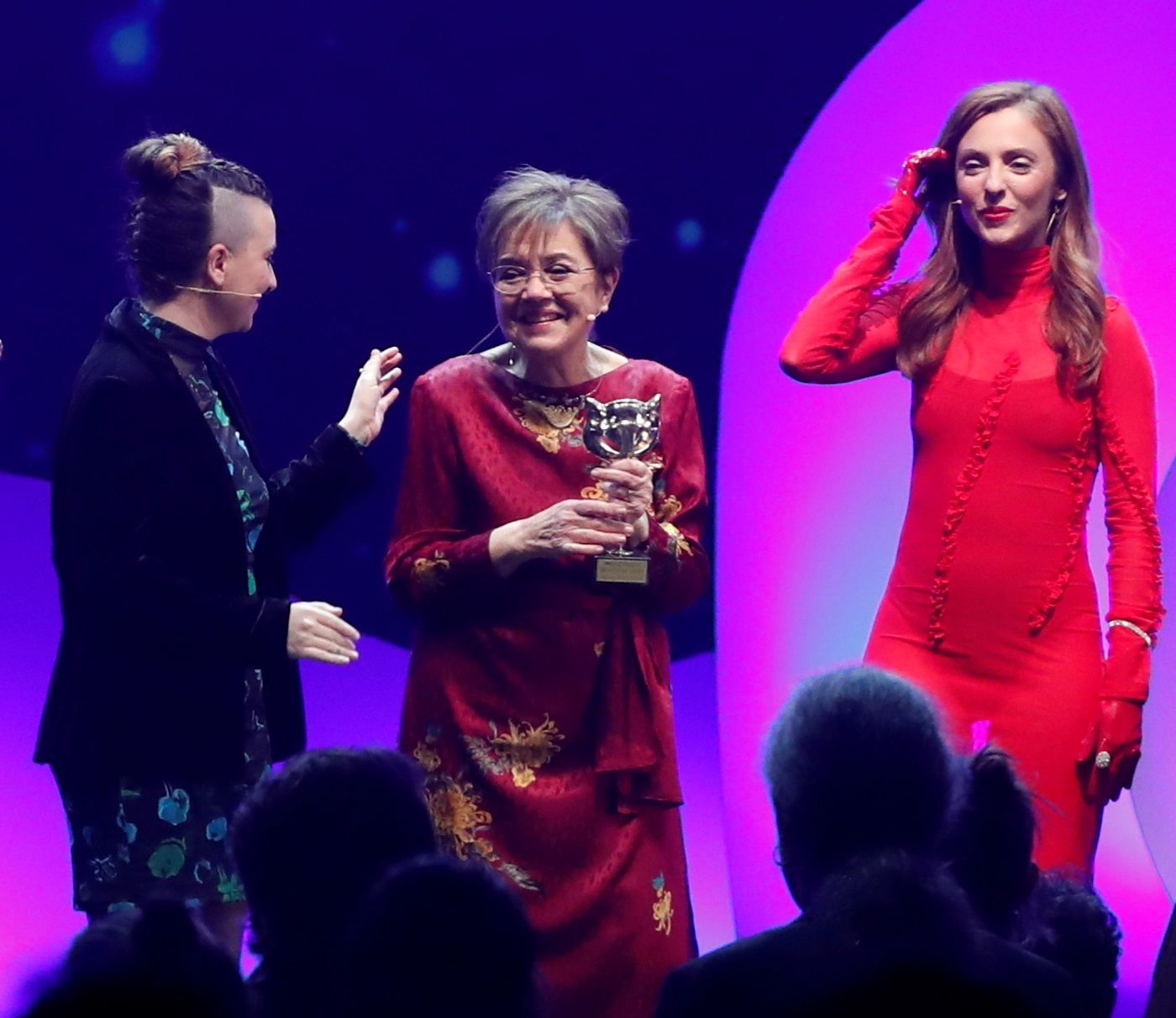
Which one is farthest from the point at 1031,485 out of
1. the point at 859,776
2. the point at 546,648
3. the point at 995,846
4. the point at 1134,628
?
the point at 859,776

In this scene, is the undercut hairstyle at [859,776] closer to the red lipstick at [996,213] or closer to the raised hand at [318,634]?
the raised hand at [318,634]

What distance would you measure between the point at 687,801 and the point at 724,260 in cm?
138

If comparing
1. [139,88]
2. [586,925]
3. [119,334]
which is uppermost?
[139,88]

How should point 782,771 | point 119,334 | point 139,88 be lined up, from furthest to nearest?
point 139,88
point 119,334
point 782,771

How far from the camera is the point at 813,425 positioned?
4.84 meters

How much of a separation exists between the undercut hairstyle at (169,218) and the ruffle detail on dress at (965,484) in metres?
1.34

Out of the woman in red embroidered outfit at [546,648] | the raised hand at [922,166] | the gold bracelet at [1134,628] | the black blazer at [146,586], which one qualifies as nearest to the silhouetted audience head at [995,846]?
the gold bracelet at [1134,628]

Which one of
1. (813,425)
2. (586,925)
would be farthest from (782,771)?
(813,425)

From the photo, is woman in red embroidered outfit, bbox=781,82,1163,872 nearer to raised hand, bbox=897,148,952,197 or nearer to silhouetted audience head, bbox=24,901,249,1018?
raised hand, bbox=897,148,952,197

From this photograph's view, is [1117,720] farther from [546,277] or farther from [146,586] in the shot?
[146,586]

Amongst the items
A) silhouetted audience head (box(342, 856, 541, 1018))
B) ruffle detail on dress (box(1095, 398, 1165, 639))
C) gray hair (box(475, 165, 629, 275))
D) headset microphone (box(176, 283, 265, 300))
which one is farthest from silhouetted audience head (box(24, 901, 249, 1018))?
ruffle detail on dress (box(1095, 398, 1165, 639))

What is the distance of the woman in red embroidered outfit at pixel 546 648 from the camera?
339cm

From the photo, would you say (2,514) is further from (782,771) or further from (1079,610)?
(782,771)

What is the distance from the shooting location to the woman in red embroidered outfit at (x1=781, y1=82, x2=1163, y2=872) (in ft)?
10.8
